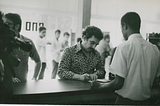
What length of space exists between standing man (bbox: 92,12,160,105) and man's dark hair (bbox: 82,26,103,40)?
0.30 m

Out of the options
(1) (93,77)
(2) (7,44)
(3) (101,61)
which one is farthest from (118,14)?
(2) (7,44)

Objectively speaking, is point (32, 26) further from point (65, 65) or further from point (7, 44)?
point (65, 65)

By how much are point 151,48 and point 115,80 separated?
63 centimetres

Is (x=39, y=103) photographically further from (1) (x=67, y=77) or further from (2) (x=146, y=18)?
(2) (x=146, y=18)

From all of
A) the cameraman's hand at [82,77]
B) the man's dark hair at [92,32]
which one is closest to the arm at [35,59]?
the cameraman's hand at [82,77]

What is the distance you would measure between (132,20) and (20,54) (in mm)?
1523

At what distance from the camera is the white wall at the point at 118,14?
287 cm

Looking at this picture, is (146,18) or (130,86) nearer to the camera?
(130,86)

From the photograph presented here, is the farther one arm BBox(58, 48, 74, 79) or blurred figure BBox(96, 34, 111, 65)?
blurred figure BBox(96, 34, 111, 65)

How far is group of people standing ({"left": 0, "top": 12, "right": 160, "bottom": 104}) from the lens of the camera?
266 cm

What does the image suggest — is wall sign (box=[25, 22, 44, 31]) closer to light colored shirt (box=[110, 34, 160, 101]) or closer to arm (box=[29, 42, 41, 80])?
arm (box=[29, 42, 41, 80])

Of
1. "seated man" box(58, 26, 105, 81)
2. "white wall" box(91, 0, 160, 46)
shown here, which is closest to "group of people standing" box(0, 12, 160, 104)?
"seated man" box(58, 26, 105, 81)

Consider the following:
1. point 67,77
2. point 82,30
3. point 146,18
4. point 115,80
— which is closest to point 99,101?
point 115,80

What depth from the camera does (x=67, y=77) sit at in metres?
2.63
